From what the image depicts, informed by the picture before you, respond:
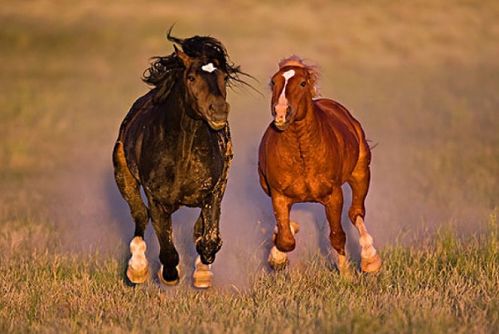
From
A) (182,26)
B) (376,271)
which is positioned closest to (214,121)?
(376,271)

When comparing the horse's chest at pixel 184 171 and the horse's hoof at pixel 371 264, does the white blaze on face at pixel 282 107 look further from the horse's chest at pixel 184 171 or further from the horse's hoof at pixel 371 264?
the horse's hoof at pixel 371 264

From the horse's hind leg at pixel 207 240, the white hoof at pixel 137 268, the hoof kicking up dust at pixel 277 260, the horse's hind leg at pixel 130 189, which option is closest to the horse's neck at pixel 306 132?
the horse's hind leg at pixel 207 240

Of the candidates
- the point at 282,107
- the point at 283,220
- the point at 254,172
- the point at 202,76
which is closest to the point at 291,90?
the point at 282,107

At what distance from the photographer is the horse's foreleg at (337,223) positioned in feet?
32.7

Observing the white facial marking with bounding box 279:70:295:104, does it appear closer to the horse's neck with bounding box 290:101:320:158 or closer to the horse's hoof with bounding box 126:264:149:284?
the horse's neck with bounding box 290:101:320:158

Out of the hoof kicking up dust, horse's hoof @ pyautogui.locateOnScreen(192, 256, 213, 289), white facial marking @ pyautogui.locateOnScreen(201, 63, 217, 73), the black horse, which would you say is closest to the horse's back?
the hoof kicking up dust

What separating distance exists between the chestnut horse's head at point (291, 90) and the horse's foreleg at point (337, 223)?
0.80 m

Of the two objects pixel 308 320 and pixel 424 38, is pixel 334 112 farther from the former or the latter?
pixel 424 38

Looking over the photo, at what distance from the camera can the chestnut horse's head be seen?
930 cm

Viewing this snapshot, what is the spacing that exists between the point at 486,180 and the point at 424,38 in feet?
60.8

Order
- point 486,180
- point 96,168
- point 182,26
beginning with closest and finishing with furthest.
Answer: point 486,180, point 96,168, point 182,26

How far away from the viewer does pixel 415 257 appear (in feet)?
34.4

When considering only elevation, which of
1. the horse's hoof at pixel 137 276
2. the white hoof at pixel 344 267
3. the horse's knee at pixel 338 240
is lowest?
the horse's hoof at pixel 137 276

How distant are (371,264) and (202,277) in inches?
59.6
